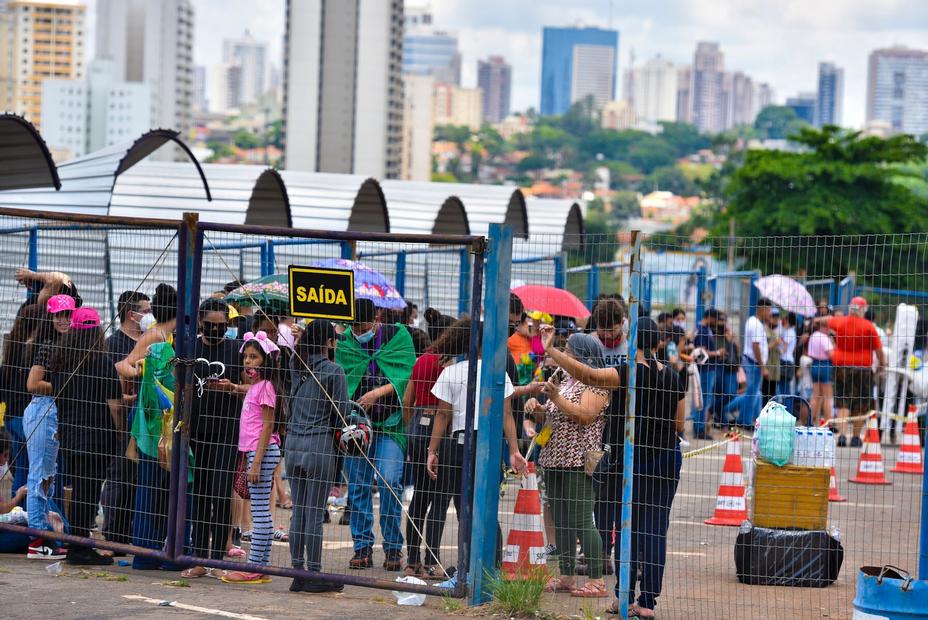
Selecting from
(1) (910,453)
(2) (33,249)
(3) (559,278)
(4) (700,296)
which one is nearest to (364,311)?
(2) (33,249)

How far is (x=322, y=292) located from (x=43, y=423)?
2.47 m

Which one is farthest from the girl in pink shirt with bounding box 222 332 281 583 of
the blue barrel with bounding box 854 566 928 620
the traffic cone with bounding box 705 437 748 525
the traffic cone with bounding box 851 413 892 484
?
the traffic cone with bounding box 851 413 892 484

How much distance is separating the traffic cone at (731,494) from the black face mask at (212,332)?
472 cm

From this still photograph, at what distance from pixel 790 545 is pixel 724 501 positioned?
2674 millimetres

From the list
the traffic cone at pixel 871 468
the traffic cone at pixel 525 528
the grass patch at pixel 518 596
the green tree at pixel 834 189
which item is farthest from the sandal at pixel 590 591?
the green tree at pixel 834 189

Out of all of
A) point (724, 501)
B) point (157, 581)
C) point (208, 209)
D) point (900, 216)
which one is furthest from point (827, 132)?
point (157, 581)

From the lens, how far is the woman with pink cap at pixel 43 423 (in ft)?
31.0

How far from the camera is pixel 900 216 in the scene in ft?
205

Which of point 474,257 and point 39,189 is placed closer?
point 474,257

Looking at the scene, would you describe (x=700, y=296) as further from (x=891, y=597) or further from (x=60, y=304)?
(x=891, y=597)

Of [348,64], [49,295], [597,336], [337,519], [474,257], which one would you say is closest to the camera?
[474,257]

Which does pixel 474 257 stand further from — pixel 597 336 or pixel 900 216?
pixel 900 216

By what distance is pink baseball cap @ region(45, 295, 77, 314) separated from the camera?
31.1 feet

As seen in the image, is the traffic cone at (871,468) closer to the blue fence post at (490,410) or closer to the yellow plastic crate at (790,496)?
the yellow plastic crate at (790,496)
